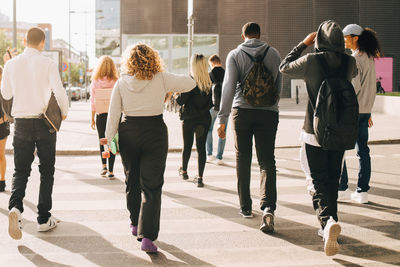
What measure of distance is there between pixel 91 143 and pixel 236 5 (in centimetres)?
2629

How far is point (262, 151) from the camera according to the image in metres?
5.79

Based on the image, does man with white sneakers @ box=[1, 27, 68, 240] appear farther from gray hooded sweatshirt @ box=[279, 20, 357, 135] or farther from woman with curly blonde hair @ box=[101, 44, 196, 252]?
gray hooded sweatshirt @ box=[279, 20, 357, 135]

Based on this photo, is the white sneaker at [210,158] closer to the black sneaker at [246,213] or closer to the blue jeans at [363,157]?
the blue jeans at [363,157]

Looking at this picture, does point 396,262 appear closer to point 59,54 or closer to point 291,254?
point 291,254

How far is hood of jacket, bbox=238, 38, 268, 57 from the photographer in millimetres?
5773

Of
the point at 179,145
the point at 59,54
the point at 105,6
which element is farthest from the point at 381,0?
the point at 105,6

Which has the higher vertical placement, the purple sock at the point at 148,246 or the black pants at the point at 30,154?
the black pants at the point at 30,154

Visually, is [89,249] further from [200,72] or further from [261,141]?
[200,72]

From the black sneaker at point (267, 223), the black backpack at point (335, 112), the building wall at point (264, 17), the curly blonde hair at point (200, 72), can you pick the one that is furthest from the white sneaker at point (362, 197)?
the building wall at point (264, 17)

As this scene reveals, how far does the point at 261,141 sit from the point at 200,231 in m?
1.15

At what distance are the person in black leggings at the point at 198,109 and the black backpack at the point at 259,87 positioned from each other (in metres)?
2.49

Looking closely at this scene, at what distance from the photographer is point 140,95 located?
479cm

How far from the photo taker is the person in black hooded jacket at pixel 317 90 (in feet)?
15.8

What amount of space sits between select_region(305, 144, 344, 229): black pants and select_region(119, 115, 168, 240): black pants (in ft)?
4.57
